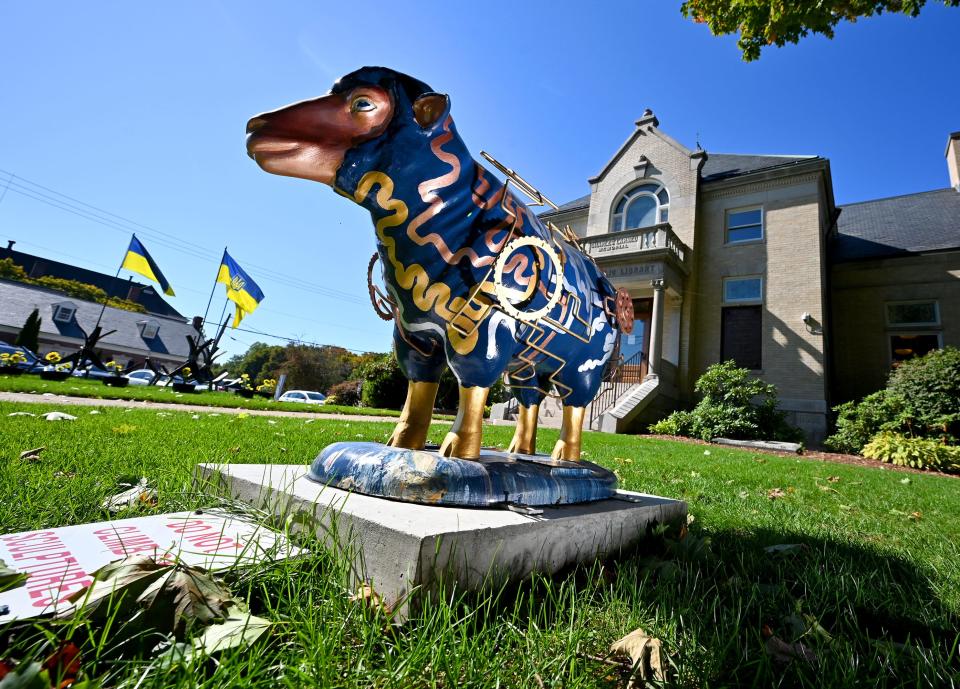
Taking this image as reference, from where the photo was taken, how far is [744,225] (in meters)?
16.3

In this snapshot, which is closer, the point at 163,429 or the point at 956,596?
the point at 956,596

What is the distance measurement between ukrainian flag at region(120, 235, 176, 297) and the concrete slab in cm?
1946

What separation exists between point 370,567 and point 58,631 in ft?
2.16

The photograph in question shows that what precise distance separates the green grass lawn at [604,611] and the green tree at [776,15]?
4125mm

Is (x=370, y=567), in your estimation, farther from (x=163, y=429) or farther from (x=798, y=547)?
(x=163, y=429)

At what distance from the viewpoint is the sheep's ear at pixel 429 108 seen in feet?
5.43

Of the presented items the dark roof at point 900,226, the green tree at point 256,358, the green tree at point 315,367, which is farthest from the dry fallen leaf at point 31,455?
the green tree at point 256,358

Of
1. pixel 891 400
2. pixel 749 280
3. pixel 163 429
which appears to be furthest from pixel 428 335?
pixel 749 280

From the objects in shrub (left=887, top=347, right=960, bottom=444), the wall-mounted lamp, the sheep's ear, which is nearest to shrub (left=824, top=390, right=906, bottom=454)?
shrub (left=887, top=347, right=960, bottom=444)

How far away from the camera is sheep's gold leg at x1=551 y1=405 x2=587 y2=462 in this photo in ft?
7.57

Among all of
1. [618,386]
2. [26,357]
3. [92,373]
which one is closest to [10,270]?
[26,357]

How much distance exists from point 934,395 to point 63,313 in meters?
48.3

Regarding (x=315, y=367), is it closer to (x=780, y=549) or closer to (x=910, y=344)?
(x=910, y=344)

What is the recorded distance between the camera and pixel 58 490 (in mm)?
1958
